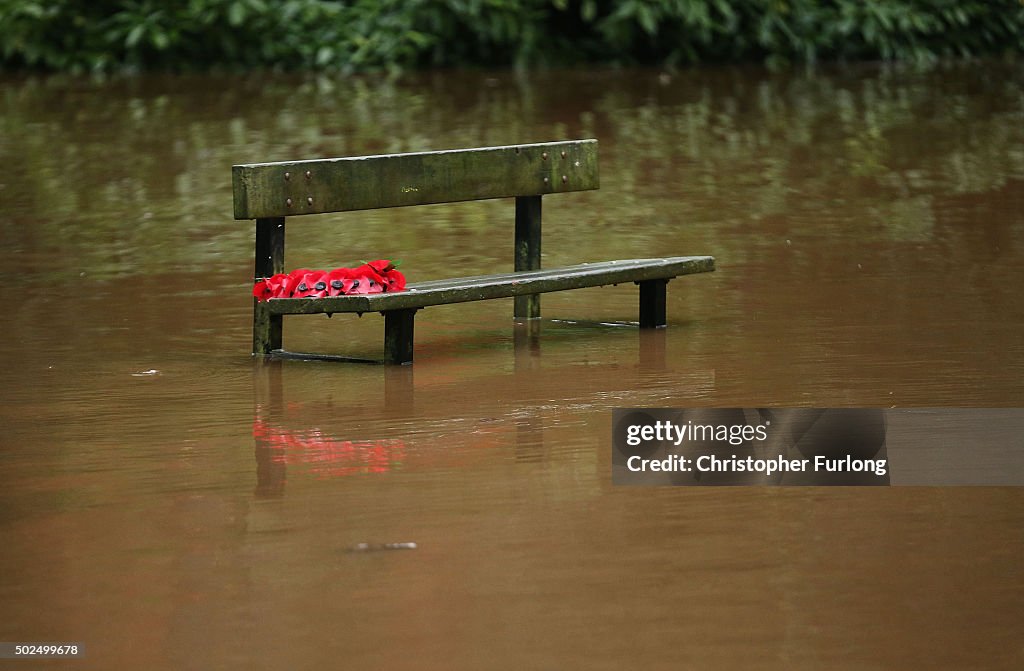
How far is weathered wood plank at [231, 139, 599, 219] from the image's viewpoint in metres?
7.29

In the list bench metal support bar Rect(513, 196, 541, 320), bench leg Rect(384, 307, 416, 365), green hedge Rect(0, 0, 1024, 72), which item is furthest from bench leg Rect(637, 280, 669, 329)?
green hedge Rect(0, 0, 1024, 72)

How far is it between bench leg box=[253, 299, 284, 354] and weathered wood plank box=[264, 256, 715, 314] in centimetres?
10

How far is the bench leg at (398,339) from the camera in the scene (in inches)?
283

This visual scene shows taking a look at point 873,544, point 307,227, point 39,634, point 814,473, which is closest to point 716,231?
point 307,227

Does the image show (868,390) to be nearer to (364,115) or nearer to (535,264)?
(535,264)

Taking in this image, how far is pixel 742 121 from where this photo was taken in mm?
16469

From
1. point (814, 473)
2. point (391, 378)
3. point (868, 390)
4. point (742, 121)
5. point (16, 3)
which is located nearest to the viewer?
point (814, 473)

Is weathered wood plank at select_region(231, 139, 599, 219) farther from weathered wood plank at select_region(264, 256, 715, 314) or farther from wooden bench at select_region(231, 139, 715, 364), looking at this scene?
weathered wood plank at select_region(264, 256, 715, 314)

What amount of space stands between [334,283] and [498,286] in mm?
658

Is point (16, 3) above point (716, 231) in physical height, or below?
above

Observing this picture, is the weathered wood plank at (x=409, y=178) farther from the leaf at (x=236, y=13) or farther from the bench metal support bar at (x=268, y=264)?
the leaf at (x=236, y=13)

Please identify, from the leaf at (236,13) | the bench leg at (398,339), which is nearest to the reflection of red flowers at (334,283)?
the bench leg at (398,339)

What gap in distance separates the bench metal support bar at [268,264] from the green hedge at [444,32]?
47.1 feet

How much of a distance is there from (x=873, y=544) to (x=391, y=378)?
257 cm
